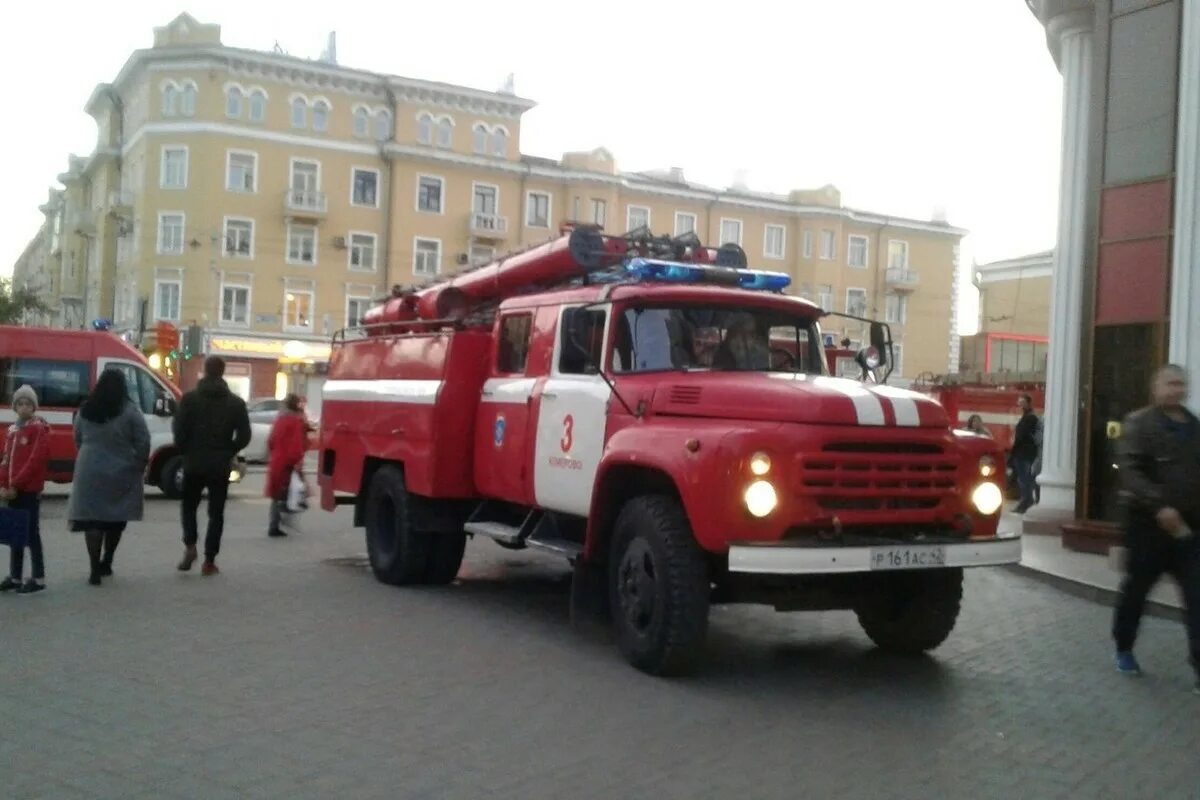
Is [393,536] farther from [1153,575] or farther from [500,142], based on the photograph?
[500,142]

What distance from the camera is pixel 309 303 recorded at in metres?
52.2

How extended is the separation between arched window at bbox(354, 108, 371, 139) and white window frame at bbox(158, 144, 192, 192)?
6817mm

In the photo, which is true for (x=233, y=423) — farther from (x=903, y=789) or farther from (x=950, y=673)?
(x=903, y=789)

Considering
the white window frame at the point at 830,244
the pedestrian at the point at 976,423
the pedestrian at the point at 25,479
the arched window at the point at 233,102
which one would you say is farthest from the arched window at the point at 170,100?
the pedestrian at the point at 25,479

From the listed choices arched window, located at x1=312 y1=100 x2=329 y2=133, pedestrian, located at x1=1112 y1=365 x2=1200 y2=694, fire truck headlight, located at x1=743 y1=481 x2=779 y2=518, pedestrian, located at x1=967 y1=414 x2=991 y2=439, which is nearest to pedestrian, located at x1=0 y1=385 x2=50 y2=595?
fire truck headlight, located at x1=743 y1=481 x2=779 y2=518

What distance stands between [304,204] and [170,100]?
6698mm

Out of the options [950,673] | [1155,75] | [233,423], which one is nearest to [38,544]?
[233,423]

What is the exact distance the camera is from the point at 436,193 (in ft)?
176

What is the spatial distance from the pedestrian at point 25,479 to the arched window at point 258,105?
43.2 metres

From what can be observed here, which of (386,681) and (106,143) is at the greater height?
(106,143)

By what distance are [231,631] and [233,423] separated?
3.00m

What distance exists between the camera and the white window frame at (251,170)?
50469 mm

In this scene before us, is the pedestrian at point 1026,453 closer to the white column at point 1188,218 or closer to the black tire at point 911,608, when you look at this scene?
the white column at point 1188,218

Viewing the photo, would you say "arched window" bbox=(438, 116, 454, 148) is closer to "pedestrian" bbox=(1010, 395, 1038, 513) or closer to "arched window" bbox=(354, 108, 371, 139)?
"arched window" bbox=(354, 108, 371, 139)
